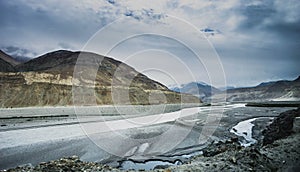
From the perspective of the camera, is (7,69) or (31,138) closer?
(31,138)

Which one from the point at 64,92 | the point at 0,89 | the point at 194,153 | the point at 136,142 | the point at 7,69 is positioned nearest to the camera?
the point at 194,153

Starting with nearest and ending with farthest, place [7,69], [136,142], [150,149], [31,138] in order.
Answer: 1. [150,149]
2. [136,142]
3. [31,138]
4. [7,69]

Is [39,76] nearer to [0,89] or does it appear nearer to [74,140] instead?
[0,89]

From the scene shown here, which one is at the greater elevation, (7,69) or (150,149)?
(7,69)

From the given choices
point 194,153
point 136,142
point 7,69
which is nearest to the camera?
point 194,153

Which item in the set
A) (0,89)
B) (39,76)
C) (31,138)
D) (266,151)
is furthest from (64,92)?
(266,151)

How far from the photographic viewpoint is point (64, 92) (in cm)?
10312

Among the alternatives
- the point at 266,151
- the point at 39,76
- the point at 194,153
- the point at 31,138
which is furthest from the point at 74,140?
the point at 39,76

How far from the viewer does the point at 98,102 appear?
10906cm

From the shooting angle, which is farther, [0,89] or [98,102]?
[98,102]

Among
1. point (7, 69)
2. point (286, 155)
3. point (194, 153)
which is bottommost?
point (194, 153)

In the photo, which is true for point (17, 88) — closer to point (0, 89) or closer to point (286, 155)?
point (0, 89)

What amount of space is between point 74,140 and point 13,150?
5111 millimetres

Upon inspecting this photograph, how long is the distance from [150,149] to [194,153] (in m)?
3.21
